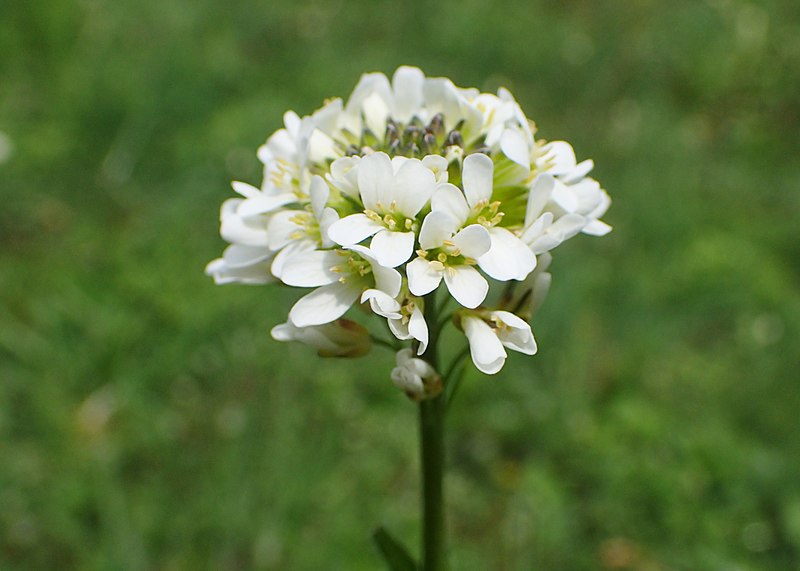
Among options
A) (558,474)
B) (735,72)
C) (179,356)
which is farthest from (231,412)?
(735,72)

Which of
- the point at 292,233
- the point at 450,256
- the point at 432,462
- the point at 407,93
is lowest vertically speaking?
the point at 432,462

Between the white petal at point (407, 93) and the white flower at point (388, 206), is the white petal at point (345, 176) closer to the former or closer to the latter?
the white flower at point (388, 206)

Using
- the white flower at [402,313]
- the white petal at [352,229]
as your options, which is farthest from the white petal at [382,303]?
the white petal at [352,229]

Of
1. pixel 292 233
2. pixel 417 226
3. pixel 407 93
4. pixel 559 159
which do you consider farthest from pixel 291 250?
pixel 559 159

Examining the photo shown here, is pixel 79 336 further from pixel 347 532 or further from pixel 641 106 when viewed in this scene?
pixel 641 106

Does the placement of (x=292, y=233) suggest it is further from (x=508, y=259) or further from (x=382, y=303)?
(x=508, y=259)

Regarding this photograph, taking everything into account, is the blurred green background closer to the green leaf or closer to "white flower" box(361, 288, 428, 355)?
the green leaf

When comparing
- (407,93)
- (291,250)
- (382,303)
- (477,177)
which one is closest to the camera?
(382,303)
